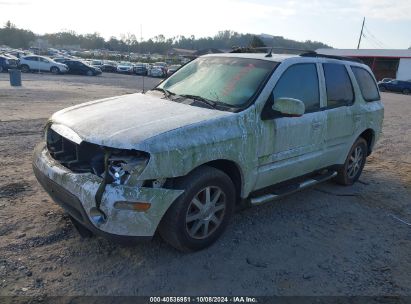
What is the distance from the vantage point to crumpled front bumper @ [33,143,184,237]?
3174 millimetres

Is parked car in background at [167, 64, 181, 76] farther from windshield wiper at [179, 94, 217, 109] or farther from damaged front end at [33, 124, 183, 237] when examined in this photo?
damaged front end at [33, 124, 183, 237]

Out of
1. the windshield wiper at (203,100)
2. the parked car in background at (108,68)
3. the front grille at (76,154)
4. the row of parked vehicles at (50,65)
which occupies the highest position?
the windshield wiper at (203,100)

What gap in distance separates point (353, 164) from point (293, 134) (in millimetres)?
2085

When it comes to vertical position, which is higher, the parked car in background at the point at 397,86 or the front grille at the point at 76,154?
the front grille at the point at 76,154

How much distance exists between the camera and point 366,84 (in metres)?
5.91

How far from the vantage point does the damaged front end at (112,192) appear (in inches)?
125

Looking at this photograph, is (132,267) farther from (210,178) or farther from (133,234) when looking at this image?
(210,178)

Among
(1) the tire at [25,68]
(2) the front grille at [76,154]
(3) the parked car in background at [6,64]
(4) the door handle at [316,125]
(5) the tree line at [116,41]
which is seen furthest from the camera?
(5) the tree line at [116,41]

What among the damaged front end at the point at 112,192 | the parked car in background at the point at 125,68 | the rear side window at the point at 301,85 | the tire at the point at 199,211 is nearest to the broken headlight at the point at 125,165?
the damaged front end at the point at 112,192

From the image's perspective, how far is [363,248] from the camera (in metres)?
4.19

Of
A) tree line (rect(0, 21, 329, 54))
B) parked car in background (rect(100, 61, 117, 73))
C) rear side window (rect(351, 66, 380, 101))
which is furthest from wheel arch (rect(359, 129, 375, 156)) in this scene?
tree line (rect(0, 21, 329, 54))

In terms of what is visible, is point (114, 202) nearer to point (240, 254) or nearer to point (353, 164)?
point (240, 254)

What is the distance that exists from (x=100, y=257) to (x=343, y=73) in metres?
3.96

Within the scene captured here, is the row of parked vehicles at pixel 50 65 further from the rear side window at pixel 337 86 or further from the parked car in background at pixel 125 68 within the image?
the rear side window at pixel 337 86
